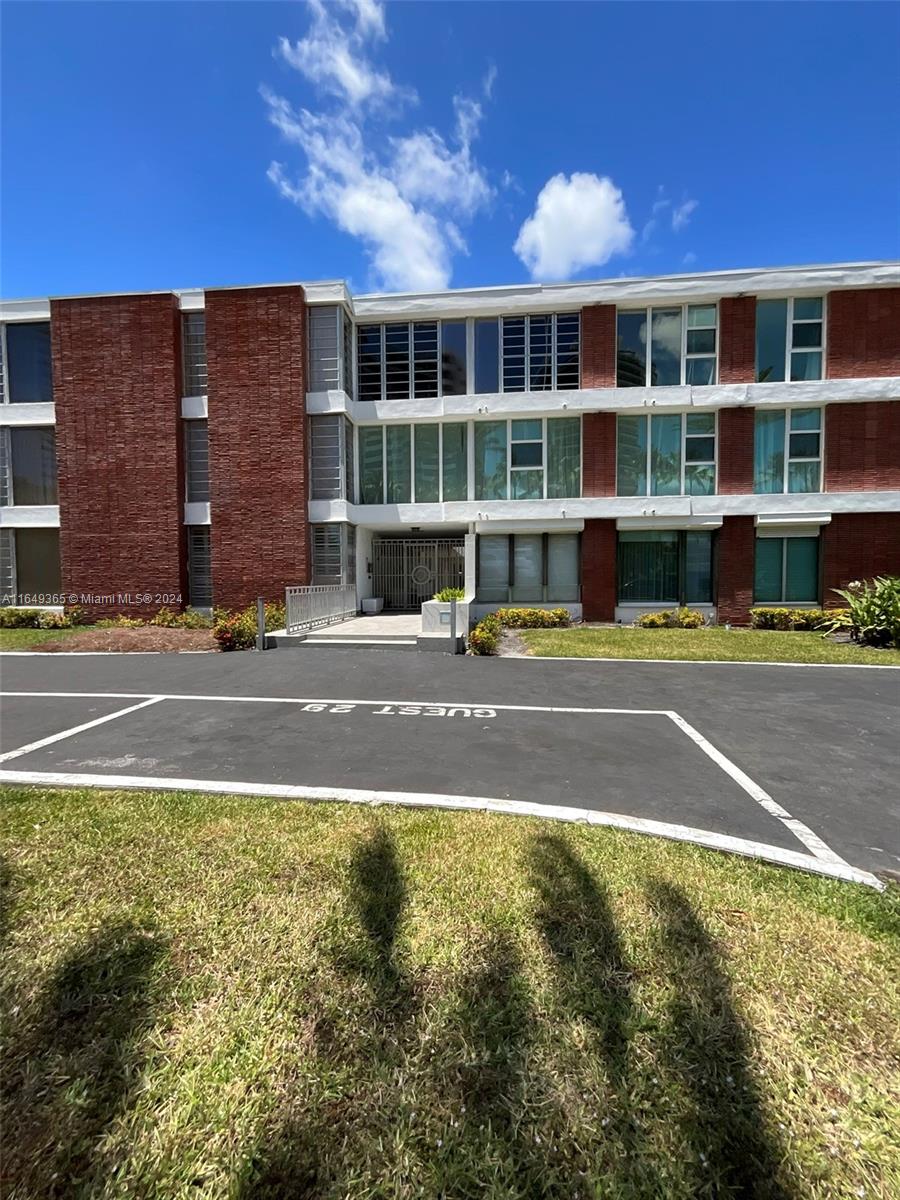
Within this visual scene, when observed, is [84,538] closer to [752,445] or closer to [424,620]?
[424,620]

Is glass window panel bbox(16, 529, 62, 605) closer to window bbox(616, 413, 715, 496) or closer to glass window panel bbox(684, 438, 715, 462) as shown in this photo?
window bbox(616, 413, 715, 496)

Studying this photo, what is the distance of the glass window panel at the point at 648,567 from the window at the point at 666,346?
457 centimetres

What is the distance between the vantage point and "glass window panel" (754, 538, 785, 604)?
16531 mm

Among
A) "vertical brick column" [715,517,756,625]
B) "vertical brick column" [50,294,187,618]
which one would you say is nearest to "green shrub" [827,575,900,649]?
"vertical brick column" [715,517,756,625]

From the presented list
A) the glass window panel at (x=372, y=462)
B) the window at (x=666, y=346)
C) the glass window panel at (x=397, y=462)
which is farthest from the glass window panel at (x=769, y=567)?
the glass window panel at (x=372, y=462)

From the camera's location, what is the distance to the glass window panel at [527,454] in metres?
17.1

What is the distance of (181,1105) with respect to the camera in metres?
1.89

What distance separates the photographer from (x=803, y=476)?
16.3 meters

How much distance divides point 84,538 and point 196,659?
883 centimetres

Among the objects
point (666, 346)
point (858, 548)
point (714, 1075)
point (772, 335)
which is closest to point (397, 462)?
point (666, 346)

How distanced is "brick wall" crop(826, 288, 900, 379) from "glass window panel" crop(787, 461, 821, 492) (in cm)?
257

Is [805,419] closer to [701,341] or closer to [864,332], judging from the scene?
[864,332]

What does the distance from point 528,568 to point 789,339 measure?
998 centimetres

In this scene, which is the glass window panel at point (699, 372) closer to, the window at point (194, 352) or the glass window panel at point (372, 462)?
the glass window panel at point (372, 462)
